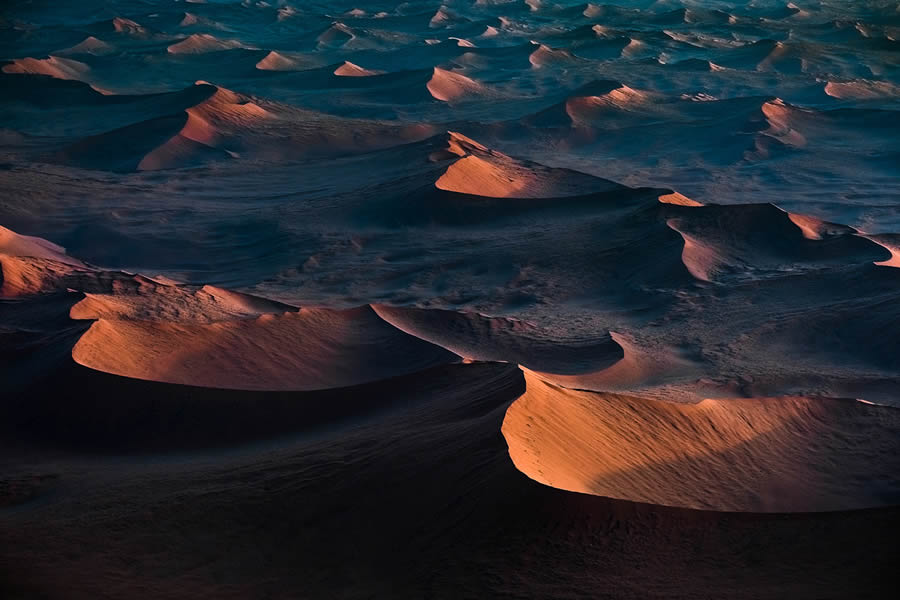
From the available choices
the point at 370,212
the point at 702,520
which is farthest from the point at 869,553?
the point at 370,212

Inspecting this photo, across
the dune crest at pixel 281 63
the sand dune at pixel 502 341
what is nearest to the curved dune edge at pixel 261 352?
the sand dune at pixel 502 341

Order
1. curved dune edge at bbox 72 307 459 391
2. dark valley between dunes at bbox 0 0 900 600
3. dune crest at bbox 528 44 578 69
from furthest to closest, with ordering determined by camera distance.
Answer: dune crest at bbox 528 44 578 69 < curved dune edge at bbox 72 307 459 391 < dark valley between dunes at bbox 0 0 900 600

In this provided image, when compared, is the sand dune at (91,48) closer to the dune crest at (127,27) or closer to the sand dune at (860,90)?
the dune crest at (127,27)

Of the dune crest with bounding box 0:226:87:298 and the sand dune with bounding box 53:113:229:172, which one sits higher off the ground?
the dune crest with bounding box 0:226:87:298

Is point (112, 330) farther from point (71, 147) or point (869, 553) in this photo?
point (71, 147)

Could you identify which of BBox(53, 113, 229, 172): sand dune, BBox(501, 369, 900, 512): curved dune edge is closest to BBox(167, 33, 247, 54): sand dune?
BBox(53, 113, 229, 172): sand dune

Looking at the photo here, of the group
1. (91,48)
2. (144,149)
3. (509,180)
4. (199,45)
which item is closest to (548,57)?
(199,45)

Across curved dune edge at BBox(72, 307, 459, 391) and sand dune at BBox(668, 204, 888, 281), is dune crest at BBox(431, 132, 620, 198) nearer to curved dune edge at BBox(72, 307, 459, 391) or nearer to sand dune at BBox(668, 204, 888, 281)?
sand dune at BBox(668, 204, 888, 281)
